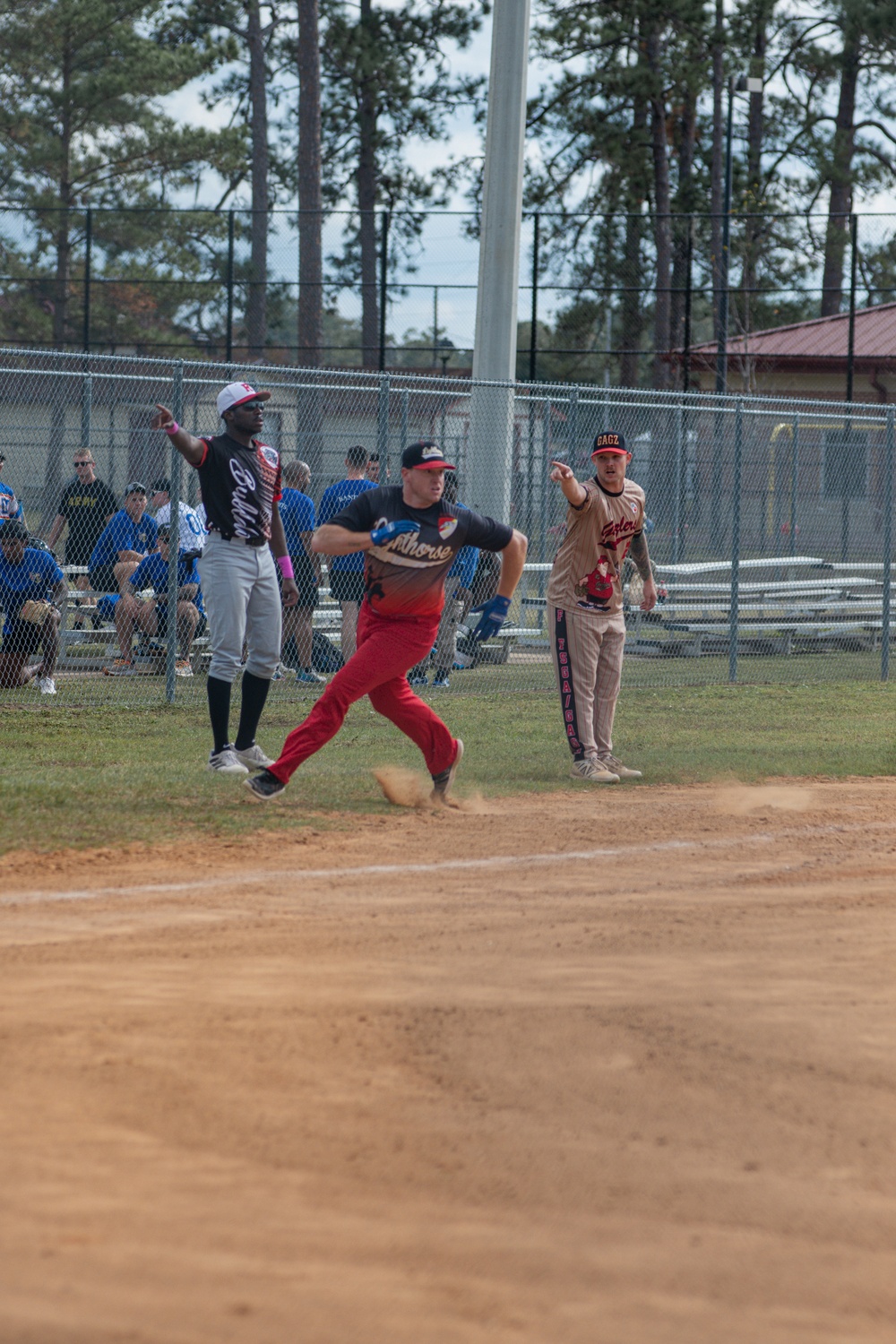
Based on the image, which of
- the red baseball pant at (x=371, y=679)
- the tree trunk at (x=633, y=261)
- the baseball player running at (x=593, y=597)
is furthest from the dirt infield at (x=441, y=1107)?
the tree trunk at (x=633, y=261)

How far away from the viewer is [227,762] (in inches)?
331

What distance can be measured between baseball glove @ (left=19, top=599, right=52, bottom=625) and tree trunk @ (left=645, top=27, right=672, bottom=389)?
20883mm

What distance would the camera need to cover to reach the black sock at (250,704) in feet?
27.0

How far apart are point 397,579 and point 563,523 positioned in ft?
21.5

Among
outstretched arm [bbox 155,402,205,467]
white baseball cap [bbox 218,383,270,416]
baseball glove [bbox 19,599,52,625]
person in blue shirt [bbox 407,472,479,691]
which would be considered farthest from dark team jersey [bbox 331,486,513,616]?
person in blue shirt [bbox 407,472,479,691]

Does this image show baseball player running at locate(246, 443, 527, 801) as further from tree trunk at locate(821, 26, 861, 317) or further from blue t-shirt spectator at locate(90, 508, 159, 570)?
tree trunk at locate(821, 26, 861, 317)

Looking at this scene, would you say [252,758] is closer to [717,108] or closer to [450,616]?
[450,616]

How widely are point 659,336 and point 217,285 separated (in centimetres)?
916

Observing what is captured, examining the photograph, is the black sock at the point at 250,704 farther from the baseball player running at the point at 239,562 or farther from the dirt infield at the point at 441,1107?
the dirt infield at the point at 441,1107

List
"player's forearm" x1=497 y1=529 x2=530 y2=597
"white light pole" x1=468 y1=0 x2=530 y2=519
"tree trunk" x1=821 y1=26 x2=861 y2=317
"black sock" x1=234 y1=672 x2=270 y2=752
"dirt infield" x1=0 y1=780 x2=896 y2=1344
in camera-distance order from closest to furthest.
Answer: "dirt infield" x1=0 y1=780 x2=896 y2=1344, "player's forearm" x1=497 y1=529 x2=530 y2=597, "black sock" x1=234 y1=672 x2=270 y2=752, "white light pole" x1=468 y1=0 x2=530 y2=519, "tree trunk" x1=821 y1=26 x2=861 y2=317

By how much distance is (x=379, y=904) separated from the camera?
5.78 metres

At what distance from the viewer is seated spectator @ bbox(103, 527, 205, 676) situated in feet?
42.4

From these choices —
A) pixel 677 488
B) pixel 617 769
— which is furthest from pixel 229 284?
pixel 617 769

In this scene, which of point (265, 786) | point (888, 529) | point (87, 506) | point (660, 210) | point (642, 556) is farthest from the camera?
point (660, 210)
